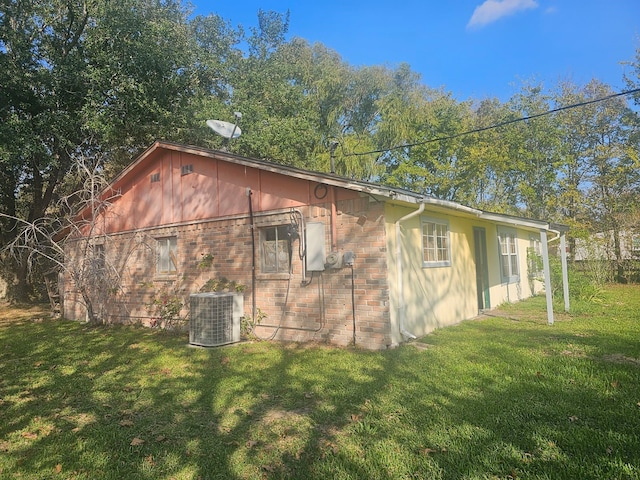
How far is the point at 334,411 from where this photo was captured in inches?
167

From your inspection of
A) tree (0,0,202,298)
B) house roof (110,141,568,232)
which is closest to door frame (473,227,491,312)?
house roof (110,141,568,232)

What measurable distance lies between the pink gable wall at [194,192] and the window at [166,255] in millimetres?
493

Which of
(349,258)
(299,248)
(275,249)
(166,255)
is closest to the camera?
(349,258)

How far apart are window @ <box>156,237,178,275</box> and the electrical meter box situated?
14.3ft

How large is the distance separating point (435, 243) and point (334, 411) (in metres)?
5.23

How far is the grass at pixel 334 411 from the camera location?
10.4 ft

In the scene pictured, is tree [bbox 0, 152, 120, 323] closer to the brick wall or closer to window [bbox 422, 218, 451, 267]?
the brick wall

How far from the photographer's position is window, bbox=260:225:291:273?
8.08 metres

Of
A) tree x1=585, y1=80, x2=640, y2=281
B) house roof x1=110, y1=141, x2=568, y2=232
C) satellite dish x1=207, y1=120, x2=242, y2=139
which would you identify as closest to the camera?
house roof x1=110, y1=141, x2=568, y2=232

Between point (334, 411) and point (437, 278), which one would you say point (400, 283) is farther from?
point (334, 411)

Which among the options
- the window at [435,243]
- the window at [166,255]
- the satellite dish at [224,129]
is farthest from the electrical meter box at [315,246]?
the window at [166,255]

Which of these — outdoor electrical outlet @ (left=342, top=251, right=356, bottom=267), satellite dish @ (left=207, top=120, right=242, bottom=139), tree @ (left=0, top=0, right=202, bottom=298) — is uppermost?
tree @ (left=0, top=0, right=202, bottom=298)

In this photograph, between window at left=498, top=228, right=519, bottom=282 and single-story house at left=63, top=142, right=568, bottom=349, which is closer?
single-story house at left=63, top=142, right=568, bottom=349

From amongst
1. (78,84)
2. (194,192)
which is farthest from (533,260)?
(78,84)
